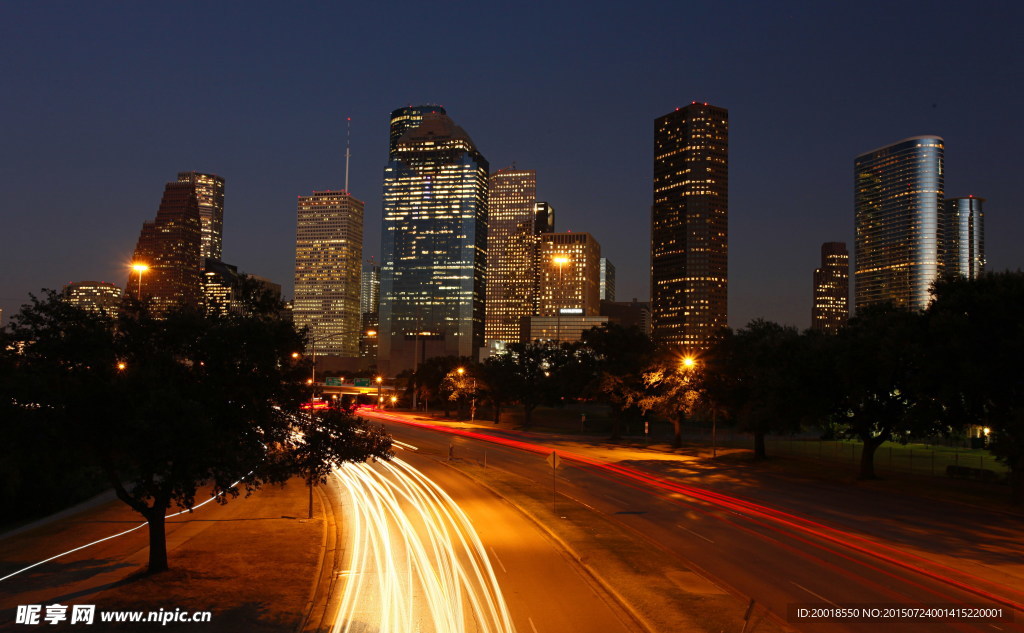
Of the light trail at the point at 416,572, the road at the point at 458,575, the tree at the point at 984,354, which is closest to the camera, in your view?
the road at the point at 458,575

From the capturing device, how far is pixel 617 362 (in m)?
68.0

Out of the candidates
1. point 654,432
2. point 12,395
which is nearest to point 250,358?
point 12,395

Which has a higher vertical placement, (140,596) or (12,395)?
(12,395)

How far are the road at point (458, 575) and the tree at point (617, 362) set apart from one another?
3474 cm

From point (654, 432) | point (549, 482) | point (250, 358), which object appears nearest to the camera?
point (250, 358)

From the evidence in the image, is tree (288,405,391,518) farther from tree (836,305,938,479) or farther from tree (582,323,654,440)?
tree (582,323,654,440)

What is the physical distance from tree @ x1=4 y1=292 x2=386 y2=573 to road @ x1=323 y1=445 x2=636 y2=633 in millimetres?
3920

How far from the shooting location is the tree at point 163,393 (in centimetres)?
1552

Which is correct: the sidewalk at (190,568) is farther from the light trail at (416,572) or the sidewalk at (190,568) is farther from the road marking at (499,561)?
the road marking at (499,561)

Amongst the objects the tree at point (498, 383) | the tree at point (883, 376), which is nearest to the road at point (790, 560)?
the tree at point (883, 376)

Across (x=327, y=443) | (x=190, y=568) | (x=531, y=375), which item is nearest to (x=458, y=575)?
(x=327, y=443)

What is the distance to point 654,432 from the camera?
272 ft

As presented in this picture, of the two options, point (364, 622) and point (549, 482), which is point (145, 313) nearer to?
point (364, 622)

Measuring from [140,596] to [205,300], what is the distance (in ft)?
24.5
